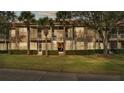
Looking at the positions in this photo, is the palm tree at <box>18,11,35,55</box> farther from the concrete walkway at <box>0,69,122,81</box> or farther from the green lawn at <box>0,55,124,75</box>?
the concrete walkway at <box>0,69,122,81</box>

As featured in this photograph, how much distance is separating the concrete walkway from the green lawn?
15cm

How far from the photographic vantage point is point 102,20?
29.0ft

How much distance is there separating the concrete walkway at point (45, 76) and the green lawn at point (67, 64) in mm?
152

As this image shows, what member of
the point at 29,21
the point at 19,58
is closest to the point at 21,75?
the point at 19,58

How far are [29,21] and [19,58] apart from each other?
3.58ft

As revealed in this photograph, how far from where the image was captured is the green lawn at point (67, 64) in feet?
28.0

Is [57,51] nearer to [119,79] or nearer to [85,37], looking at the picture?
[85,37]

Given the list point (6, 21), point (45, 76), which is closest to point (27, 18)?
point (6, 21)

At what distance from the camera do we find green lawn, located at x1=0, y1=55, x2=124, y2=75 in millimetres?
8547

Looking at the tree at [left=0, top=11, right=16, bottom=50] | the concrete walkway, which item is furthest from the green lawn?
the tree at [left=0, top=11, right=16, bottom=50]

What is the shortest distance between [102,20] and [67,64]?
1.65m

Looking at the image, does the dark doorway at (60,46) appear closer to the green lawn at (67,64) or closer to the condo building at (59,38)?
the condo building at (59,38)

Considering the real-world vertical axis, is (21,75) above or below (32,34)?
below
